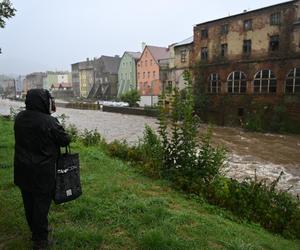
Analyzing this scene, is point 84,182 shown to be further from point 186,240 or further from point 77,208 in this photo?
point 186,240

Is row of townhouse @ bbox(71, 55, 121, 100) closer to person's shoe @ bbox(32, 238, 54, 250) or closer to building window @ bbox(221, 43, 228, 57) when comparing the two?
building window @ bbox(221, 43, 228, 57)

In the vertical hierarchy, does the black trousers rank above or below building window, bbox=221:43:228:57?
below

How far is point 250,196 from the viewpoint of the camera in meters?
5.79

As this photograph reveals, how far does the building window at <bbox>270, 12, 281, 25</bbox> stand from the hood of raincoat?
25370 millimetres

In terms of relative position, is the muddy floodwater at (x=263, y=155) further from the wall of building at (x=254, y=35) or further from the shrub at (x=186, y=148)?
the wall of building at (x=254, y=35)

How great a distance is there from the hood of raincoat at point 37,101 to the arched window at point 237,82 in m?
25.6

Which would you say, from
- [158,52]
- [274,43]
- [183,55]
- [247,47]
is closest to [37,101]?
[274,43]

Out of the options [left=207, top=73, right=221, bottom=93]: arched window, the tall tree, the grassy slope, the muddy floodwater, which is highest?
the tall tree

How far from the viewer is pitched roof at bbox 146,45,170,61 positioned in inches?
1906

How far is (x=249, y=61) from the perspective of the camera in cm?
2600

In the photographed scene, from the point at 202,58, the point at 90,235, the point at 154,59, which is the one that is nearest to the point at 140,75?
the point at 154,59

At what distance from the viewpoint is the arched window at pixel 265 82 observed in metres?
24.7

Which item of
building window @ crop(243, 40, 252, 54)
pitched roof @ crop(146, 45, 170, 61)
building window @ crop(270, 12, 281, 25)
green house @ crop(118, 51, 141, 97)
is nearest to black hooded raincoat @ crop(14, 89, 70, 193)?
building window @ crop(270, 12, 281, 25)

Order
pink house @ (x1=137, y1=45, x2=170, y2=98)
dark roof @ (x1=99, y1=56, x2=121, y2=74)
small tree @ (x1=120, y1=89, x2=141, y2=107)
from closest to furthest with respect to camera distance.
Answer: small tree @ (x1=120, y1=89, x2=141, y2=107) < pink house @ (x1=137, y1=45, x2=170, y2=98) < dark roof @ (x1=99, y1=56, x2=121, y2=74)
